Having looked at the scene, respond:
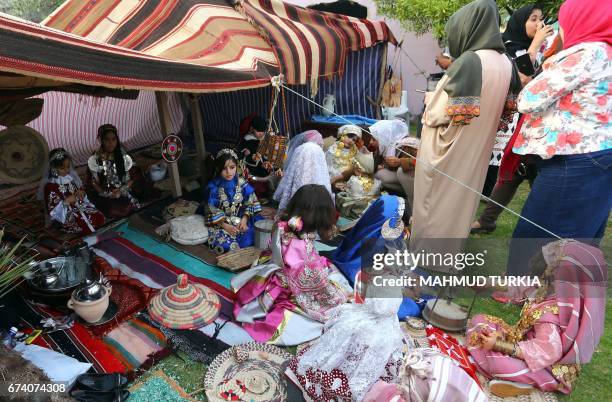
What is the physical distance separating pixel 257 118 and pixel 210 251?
1.95 metres

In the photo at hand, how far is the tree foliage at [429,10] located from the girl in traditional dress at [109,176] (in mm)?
6368

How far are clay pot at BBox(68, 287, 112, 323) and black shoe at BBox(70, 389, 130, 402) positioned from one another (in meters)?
0.57

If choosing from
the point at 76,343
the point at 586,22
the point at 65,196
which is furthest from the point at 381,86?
the point at 76,343

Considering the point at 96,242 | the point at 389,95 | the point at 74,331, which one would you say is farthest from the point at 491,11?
the point at 389,95

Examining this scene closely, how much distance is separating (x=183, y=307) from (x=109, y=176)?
2.31 meters

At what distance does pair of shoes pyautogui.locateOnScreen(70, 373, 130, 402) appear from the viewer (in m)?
2.19

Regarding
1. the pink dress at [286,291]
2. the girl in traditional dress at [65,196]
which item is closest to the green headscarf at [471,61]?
the pink dress at [286,291]

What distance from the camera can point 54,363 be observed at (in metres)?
2.32

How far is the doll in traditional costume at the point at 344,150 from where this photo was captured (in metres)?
5.22

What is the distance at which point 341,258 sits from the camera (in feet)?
11.8

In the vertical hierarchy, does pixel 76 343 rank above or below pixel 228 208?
below

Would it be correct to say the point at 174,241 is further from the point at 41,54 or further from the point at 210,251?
the point at 41,54

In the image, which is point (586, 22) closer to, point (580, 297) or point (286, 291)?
point (580, 297)

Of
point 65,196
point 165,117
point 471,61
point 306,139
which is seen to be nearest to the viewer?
point 471,61
